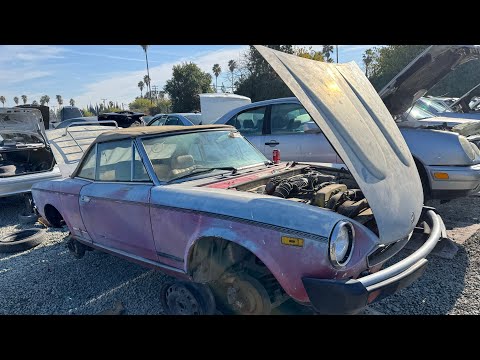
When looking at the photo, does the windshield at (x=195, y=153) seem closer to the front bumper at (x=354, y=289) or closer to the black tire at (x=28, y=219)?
the front bumper at (x=354, y=289)

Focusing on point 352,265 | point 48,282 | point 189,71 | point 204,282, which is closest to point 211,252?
point 204,282

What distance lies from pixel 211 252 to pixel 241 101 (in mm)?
12109

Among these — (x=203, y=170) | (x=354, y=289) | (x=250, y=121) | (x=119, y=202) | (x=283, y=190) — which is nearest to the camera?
(x=354, y=289)

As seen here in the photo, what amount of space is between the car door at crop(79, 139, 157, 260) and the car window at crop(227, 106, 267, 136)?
9.37 feet

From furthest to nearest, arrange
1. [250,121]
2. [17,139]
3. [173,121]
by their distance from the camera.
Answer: [173,121], [17,139], [250,121]

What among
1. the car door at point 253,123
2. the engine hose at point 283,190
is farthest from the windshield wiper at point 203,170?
the car door at point 253,123

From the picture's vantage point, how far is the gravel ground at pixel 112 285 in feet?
9.67

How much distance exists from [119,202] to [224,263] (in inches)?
46.7

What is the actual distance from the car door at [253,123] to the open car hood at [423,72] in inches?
77.1

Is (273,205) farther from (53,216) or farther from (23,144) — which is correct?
(23,144)

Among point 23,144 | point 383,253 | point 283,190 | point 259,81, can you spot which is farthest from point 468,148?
point 259,81

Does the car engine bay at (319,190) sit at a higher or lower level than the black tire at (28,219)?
higher

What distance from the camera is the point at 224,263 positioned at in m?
2.62

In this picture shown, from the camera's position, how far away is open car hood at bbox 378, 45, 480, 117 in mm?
4332
